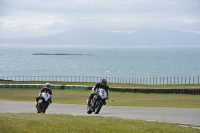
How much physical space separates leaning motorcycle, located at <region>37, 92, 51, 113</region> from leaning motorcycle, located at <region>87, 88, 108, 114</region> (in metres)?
2.12

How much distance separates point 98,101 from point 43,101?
9.31 ft

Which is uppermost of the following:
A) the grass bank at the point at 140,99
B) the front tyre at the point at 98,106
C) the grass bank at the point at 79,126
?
the grass bank at the point at 79,126

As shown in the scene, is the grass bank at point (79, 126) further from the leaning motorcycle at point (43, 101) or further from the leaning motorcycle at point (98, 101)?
the leaning motorcycle at point (43, 101)

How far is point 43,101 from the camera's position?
80.2 ft

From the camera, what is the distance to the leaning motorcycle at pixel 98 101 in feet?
76.1

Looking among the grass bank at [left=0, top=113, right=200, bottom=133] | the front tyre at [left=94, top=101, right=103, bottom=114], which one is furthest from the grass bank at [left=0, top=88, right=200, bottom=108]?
the grass bank at [left=0, top=113, right=200, bottom=133]

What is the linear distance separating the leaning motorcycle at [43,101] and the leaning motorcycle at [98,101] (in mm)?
2117

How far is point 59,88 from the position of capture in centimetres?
5969

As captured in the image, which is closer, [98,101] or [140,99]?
[98,101]

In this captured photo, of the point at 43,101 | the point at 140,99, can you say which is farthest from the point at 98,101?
the point at 140,99

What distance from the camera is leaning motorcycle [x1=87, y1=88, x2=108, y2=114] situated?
913 inches

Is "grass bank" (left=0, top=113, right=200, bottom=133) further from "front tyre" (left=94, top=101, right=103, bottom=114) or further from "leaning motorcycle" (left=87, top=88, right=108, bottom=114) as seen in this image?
"front tyre" (left=94, top=101, right=103, bottom=114)

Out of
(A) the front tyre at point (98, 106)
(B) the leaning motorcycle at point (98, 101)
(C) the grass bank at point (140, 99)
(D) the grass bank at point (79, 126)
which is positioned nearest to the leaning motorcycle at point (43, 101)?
(B) the leaning motorcycle at point (98, 101)

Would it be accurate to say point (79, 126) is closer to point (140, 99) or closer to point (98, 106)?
point (98, 106)
